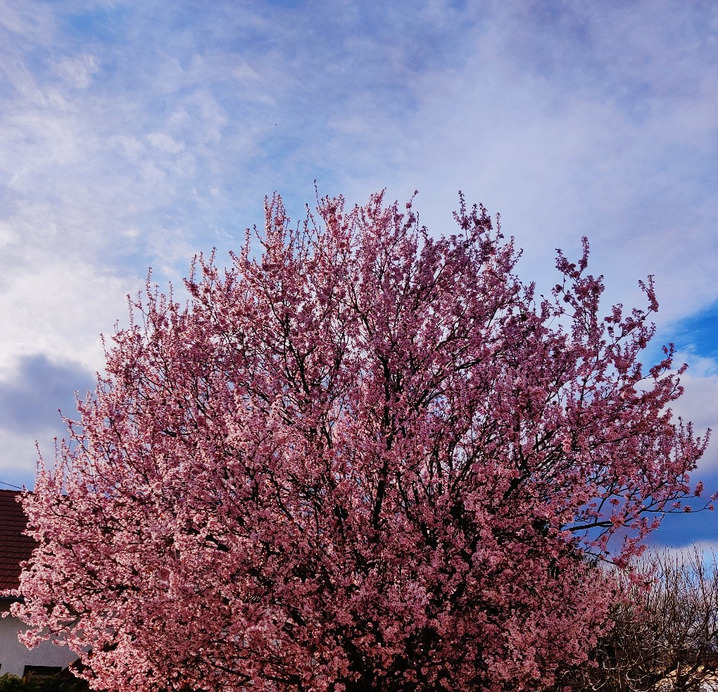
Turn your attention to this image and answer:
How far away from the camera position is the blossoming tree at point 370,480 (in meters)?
9.46

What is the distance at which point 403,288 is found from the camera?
471 inches

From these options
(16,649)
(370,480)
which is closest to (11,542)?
(16,649)

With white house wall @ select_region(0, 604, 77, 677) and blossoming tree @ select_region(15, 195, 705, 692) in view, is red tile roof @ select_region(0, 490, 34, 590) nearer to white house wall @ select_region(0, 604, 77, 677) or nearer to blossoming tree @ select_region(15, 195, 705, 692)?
white house wall @ select_region(0, 604, 77, 677)

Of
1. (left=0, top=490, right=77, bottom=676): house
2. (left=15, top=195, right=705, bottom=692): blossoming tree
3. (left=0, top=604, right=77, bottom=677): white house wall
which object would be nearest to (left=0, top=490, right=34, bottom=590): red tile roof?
(left=0, top=490, right=77, bottom=676): house

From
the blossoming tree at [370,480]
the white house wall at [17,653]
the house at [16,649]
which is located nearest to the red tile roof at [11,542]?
the house at [16,649]

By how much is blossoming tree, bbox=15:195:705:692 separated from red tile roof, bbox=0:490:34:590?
923 cm

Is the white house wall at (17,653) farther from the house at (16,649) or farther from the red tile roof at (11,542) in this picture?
the red tile roof at (11,542)

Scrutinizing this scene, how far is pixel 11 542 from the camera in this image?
2192 centimetres

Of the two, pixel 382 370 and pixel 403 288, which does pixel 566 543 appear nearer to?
pixel 382 370

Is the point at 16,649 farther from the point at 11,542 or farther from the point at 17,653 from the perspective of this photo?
the point at 11,542

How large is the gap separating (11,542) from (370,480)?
54.6ft

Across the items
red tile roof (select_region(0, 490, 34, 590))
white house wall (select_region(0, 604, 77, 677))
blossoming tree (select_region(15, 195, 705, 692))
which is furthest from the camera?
red tile roof (select_region(0, 490, 34, 590))

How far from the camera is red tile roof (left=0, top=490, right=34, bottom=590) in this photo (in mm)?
20250

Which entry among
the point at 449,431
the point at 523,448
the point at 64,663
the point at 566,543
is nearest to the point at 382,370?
the point at 449,431
